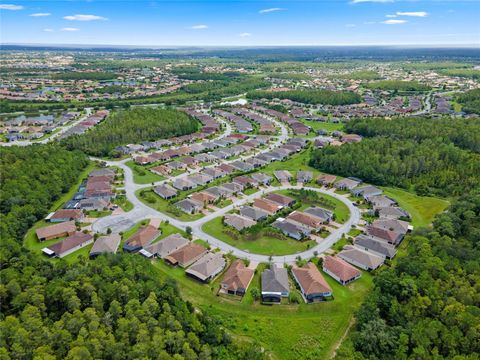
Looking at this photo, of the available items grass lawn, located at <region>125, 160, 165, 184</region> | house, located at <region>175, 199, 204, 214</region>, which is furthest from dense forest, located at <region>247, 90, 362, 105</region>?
house, located at <region>175, 199, 204, 214</region>

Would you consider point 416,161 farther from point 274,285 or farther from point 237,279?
point 237,279

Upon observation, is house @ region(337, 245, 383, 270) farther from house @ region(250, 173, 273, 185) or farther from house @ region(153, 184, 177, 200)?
house @ region(153, 184, 177, 200)

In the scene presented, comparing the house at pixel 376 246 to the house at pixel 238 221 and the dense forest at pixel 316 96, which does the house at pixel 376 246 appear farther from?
the dense forest at pixel 316 96

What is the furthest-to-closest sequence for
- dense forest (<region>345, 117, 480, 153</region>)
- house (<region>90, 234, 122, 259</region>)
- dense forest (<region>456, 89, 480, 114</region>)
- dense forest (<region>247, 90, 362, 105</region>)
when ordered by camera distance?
dense forest (<region>247, 90, 362, 105</region>)
dense forest (<region>456, 89, 480, 114</region>)
dense forest (<region>345, 117, 480, 153</region>)
house (<region>90, 234, 122, 259</region>)

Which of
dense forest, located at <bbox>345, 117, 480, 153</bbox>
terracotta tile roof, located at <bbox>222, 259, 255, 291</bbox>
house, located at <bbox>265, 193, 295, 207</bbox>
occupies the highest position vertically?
dense forest, located at <bbox>345, 117, 480, 153</bbox>

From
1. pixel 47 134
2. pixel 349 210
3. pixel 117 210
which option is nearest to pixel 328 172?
pixel 349 210

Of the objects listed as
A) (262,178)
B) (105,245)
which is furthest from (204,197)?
(105,245)

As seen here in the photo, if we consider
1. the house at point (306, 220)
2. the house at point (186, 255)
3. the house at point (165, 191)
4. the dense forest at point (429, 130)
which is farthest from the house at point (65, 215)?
the dense forest at point (429, 130)
